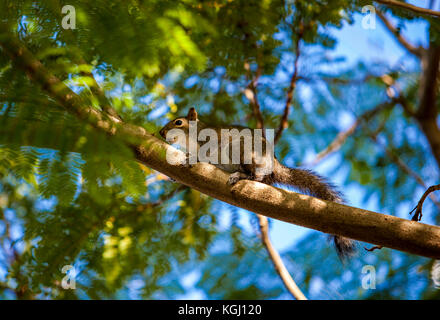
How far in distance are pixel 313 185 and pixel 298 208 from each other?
0.83m

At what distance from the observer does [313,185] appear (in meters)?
2.82

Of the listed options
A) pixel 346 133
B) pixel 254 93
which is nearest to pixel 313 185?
pixel 254 93

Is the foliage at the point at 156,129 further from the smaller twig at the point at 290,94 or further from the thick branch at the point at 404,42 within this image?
the thick branch at the point at 404,42

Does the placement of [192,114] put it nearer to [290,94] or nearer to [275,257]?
[290,94]

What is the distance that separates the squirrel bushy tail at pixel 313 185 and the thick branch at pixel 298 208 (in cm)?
66

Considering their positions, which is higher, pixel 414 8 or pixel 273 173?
pixel 414 8

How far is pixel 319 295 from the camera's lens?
351 cm

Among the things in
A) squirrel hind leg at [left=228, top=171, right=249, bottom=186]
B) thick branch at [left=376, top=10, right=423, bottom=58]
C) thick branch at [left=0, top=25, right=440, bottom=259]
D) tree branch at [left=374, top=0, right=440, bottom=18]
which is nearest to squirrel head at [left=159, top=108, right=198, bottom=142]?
squirrel hind leg at [left=228, top=171, right=249, bottom=186]

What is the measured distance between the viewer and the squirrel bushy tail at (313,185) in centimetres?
262

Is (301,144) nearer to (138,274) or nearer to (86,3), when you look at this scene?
(138,274)

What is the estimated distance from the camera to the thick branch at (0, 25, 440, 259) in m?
1.88

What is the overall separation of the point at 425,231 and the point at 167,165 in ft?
4.77

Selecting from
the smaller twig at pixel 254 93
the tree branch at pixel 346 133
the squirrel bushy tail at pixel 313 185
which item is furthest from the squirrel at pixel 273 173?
the tree branch at pixel 346 133

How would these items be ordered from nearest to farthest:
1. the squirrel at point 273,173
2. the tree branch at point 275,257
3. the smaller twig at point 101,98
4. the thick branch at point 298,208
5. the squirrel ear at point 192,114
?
the thick branch at point 298,208 < the smaller twig at point 101,98 < the squirrel at point 273,173 < the tree branch at point 275,257 < the squirrel ear at point 192,114
